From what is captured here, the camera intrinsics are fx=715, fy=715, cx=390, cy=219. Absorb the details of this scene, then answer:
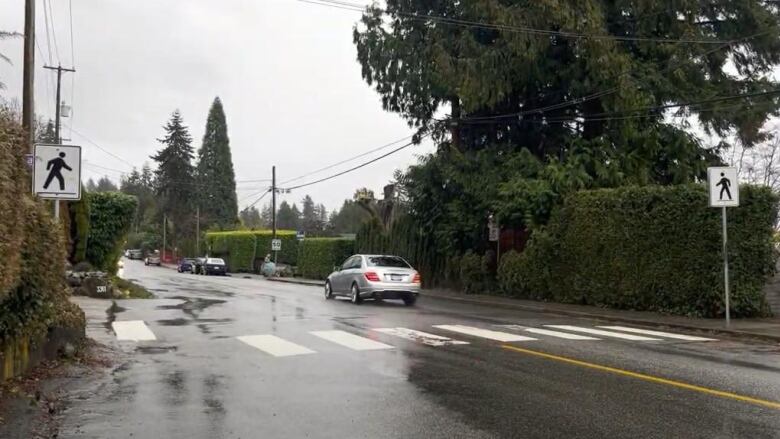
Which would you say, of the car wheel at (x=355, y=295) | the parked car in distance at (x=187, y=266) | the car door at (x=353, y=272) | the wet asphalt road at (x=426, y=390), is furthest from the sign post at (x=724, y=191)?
the parked car in distance at (x=187, y=266)

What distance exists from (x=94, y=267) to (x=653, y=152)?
19654mm

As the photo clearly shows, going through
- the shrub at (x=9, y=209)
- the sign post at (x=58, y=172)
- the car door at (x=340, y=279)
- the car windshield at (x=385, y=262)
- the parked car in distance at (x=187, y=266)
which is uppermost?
the sign post at (x=58, y=172)

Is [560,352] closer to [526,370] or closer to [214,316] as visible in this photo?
[526,370]

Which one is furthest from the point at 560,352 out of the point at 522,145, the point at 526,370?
the point at 522,145

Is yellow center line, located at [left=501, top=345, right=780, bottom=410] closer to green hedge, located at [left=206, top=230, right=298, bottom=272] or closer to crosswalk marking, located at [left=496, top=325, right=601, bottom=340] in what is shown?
crosswalk marking, located at [left=496, top=325, right=601, bottom=340]

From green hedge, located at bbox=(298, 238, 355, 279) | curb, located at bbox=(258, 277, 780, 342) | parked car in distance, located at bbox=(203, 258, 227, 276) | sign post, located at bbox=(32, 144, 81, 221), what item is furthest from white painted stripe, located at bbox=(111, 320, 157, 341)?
parked car in distance, located at bbox=(203, 258, 227, 276)

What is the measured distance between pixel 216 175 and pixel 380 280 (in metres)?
73.4

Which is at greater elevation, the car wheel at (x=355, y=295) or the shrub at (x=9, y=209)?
the shrub at (x=9, y=209)

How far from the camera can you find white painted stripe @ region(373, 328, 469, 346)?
1189 centimetres

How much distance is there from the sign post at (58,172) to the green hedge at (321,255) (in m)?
29.8

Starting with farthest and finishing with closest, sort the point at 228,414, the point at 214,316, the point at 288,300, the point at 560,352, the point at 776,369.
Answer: the point at 288,300, the point at 214,316, the point at 560,352, the point at 776,369, the point at 228,414

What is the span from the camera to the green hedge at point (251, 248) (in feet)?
189

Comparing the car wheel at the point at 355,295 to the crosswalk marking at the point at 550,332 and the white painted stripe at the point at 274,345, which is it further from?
the white painted stripe at the point at 274,345

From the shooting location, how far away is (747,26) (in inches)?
928
